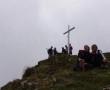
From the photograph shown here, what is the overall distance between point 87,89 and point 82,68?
430 centimetres

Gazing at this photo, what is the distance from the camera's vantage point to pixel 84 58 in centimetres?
2291

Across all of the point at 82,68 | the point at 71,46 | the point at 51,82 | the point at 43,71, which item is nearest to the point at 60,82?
the point at 51,82

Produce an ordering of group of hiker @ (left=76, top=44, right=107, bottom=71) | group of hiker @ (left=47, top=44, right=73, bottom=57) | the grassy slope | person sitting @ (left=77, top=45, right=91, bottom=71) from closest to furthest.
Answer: the grassy slope
person sitting @ (left=77, top=45, right=91, bottom=71)
group of hiker @ (left=76, top=44, right=107, bottom=71)
group of hiker @ (left=47, top=44, right=73, bottom=57)

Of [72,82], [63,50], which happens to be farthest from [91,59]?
[63,50]

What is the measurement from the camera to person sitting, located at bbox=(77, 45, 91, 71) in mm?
22434

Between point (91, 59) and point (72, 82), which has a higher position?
point (91, 59)

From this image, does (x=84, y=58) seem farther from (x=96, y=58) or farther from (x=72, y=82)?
(x=72, y=82)

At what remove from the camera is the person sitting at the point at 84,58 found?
73.6 feet

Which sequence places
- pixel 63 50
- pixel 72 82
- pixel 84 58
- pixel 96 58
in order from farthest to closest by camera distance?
pixel 63 50
pixel 84 58
pixel 96 58
pixel 72 82

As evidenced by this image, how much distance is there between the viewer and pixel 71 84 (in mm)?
19891

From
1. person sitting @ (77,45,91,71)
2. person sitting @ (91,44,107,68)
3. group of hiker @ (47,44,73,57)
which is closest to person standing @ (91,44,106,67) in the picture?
person sitting @ (91,44,107,68)

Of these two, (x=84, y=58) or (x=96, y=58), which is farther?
(x=84, y=58)

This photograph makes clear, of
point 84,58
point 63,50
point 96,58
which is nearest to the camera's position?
point 96,58

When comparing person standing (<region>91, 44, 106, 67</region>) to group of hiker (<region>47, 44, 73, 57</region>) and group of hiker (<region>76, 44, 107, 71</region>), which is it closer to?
group of hiker (<region>76, 44, 107, 71</region>)
